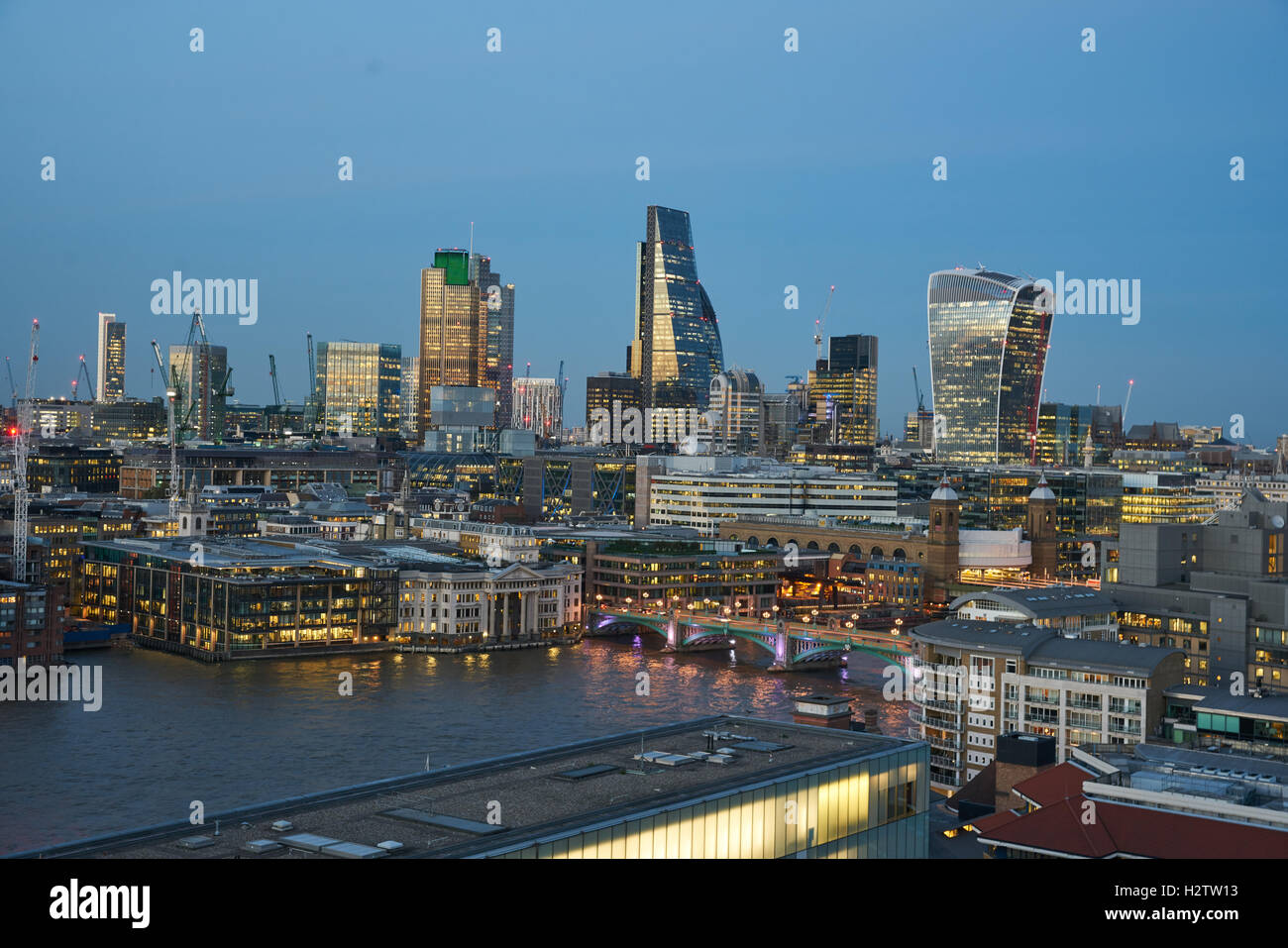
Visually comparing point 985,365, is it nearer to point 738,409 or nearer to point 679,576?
point 738,409

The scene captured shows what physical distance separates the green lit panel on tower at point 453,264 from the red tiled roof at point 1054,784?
133144mm

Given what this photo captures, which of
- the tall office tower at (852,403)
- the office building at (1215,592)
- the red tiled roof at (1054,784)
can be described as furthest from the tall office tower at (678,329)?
the red tiled roof at (1054,784)

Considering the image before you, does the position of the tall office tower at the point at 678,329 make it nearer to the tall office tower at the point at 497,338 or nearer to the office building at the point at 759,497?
the tall office tower at the point at 497,338

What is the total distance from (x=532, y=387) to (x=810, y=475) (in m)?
97.3

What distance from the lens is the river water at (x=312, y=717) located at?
25172mm

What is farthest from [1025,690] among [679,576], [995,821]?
[679,576]

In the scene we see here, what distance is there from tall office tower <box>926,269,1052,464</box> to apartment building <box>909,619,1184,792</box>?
85025 mm

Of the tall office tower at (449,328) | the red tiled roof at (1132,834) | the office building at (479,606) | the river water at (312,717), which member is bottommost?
the river water at (312,717)

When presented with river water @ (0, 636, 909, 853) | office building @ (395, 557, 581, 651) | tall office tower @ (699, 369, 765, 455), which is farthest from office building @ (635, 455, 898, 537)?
tall office tower @ (699, 369, 765, 455)

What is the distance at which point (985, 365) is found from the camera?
112938mm

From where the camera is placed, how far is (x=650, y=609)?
51.8 meters

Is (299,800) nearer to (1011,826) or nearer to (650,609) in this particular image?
(1011,826)

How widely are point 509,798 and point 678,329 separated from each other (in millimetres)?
129204

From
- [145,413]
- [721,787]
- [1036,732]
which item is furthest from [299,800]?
[145,413]
